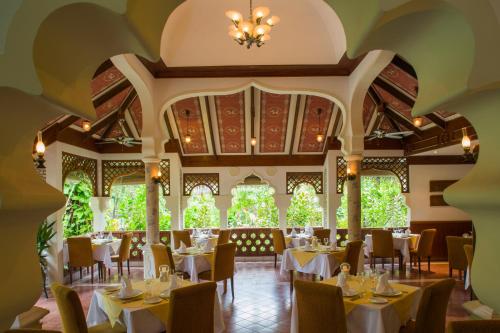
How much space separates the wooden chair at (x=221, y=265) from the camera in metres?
6.32

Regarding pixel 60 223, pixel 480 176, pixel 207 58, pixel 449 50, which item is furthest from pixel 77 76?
pixel 60 223

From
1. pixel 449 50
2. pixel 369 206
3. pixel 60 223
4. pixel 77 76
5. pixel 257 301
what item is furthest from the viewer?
pixel 369 206

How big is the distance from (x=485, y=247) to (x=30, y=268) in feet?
5.51

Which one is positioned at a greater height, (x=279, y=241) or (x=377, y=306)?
(x=377, y=306)

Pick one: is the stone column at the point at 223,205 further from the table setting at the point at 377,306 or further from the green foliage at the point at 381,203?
the table setting at the point at 377,306

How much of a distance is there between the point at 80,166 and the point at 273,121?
→ 4847 millimetres

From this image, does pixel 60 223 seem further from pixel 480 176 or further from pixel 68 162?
pixel 480 176

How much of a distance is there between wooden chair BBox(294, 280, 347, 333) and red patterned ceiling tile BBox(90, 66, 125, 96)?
5265mm

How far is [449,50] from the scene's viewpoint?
53.4 inches

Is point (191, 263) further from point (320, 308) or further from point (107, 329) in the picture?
point (320, 308)

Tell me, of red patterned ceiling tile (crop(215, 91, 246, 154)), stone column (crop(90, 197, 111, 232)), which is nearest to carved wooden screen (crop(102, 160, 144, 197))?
stone column (crop(90, 197, 111, 232))

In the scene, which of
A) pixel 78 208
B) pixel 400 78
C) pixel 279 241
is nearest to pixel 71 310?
pixel 279 241

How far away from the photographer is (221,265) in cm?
643

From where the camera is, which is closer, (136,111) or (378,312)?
(378,312)
